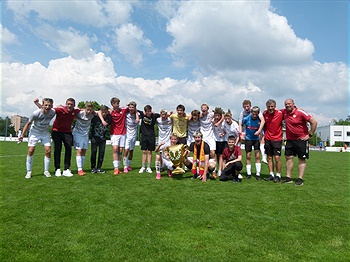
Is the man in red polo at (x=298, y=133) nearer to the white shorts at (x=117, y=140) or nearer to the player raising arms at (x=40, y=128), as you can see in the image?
the white shorts at (x=117, y=140)

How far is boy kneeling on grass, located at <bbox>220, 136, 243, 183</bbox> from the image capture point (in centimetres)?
730

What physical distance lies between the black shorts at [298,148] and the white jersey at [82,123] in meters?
5.60

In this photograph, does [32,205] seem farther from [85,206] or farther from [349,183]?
[349,183]

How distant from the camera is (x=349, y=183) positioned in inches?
305

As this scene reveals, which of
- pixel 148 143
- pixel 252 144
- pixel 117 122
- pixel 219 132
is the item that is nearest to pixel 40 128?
pixel 117 122

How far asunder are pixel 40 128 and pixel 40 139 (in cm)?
30

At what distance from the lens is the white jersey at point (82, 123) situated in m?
7.93

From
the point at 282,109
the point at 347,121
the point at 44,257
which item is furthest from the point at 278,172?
the point at 347,121

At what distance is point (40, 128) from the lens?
729 cm

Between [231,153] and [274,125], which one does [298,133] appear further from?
[231,153]

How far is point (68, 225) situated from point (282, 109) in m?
6.08

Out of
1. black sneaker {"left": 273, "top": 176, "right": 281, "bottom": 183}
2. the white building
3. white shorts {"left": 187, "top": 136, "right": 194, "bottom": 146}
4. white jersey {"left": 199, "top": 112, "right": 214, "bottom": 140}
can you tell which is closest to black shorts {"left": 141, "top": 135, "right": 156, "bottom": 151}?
white shorts {"left": 187, "top": 136, "right": 194, "bottom": 146}

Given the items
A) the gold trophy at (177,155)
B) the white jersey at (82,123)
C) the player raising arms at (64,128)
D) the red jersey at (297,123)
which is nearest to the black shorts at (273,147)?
the red jersey at (297,123)

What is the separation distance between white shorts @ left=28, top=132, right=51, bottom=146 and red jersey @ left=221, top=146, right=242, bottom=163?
190 inches
